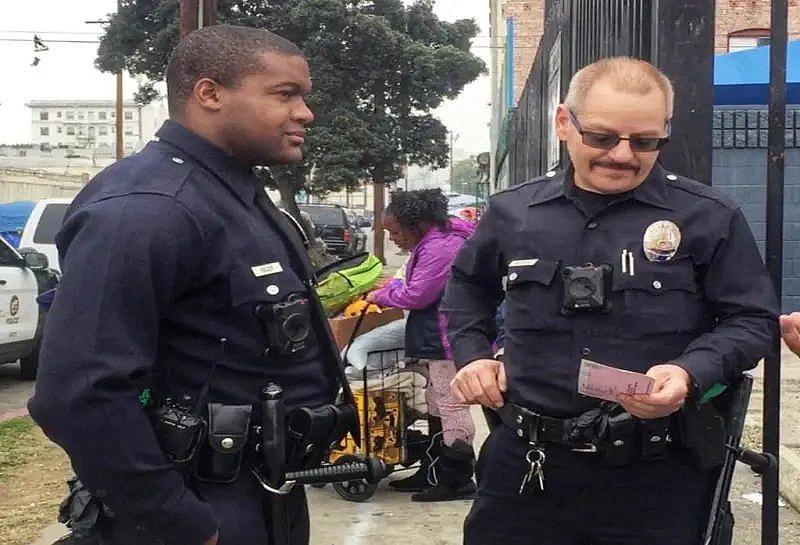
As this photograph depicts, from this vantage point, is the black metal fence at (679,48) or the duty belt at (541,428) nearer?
the duty belt at (541,428)

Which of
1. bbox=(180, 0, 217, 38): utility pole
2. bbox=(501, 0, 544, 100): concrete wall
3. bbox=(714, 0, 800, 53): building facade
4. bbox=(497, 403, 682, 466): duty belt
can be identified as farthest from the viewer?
bbox=(501, 0, 544, 100): concrete wall

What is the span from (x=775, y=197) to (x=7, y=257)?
7.72 m

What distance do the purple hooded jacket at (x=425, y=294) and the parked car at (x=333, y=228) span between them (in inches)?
929

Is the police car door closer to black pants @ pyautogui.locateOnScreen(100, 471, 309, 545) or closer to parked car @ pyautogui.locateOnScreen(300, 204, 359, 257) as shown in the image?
black pants @ pyautogui.locateOnScreen(100, 471, 309, 545)

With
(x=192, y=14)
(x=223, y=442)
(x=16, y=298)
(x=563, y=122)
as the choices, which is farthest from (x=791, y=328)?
(x=16, y=298)

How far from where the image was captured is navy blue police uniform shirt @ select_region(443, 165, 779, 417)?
7.67 ft

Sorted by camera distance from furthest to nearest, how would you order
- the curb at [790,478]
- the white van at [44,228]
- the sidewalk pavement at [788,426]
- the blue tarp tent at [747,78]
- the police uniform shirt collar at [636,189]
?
the white van at [44,228], the blue tarp tent at [747,78], the sidewalk pavement at [788,426], the curb at [790,478], the police uniform shirt collar at [636,189]

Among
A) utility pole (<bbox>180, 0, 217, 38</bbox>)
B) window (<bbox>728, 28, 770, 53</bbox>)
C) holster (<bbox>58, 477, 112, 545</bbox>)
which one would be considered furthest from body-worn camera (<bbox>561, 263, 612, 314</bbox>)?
window (<bbox>728, 28, 770, 53</bbox>)

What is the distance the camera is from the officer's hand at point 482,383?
2498 mm

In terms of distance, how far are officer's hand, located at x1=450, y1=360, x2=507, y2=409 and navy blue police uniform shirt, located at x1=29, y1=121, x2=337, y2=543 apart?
0.48 meters

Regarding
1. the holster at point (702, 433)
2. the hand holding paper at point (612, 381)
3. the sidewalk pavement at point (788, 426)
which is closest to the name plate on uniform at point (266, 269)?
the hand holding paper at point (612, 381)

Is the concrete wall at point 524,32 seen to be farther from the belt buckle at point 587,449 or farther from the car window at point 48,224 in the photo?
the belt buckle at point 587,449

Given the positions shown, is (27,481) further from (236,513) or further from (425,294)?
(236,513)

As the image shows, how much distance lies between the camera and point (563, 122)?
250cm
